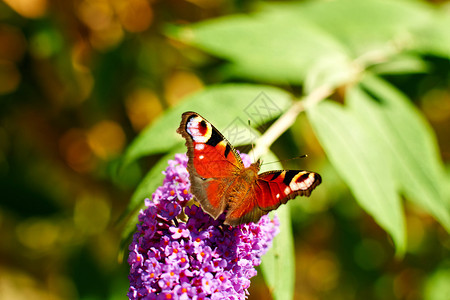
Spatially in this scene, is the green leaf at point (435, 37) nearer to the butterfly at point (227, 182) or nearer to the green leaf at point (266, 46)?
the green leaf at point (266, 46)

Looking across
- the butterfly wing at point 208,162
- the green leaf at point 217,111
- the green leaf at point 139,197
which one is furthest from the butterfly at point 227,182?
the green leaf at point 217,111

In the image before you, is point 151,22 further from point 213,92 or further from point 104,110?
point 213,92

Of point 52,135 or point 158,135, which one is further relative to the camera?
point 52,135

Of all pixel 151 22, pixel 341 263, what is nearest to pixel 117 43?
pixel 151 22

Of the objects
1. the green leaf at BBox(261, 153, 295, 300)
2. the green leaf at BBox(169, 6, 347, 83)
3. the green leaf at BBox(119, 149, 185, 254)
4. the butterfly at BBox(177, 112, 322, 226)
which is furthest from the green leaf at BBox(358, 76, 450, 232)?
the green leaf at BBox(119, 149, 185, 254)

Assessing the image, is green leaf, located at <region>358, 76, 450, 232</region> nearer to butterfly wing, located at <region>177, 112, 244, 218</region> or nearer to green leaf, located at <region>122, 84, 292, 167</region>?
green leaf, located at <region>122, 84, 292, 167</region>

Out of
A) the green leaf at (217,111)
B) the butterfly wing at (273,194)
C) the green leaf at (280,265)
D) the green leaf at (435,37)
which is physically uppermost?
the green leaf at (435,37)

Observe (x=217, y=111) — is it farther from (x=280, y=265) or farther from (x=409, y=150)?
(x=409, y=150)

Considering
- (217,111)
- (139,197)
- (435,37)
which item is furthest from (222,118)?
(435,37)
